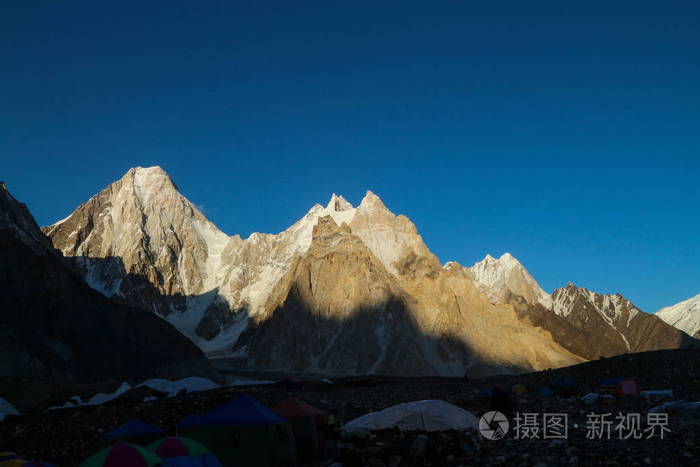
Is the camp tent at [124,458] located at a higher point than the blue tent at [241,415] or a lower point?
lower

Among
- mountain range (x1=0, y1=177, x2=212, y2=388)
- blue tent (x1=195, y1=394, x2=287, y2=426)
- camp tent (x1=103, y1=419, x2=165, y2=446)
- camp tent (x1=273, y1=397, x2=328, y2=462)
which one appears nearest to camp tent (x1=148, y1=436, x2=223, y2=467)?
blue tent (x1=195, y1=394, x2=287, y2=426)

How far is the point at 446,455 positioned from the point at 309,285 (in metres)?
132

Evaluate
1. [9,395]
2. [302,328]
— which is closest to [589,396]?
[9,395]

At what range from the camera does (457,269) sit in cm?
15612

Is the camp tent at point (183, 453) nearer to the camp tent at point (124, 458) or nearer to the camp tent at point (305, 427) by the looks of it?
the camp tent at point (124, 458)

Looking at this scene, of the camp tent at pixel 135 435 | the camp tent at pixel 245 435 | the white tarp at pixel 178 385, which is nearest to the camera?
the camp tent at pixel 245 435

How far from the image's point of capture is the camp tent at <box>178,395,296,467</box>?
62.7 ft

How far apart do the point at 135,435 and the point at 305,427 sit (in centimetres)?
576

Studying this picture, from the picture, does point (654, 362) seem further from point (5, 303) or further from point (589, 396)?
point (5, 303)

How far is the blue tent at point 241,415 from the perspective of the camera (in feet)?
63.7

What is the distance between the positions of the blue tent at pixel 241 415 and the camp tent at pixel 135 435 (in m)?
3.24

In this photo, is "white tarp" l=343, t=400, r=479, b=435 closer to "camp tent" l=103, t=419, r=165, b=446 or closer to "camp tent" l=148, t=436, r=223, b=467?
"camp tent" l=148, t=436, r=223, b=467

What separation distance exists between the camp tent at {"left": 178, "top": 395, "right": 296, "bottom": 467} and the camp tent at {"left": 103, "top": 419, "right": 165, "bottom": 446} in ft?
9.06

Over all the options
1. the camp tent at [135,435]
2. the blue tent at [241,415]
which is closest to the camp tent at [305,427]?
the blue tent at [241,415]
